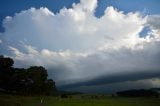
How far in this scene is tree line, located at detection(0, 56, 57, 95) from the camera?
10431cm

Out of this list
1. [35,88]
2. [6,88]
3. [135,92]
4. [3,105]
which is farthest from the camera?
[135,92]

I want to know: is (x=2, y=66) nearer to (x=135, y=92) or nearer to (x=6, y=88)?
(x=6, y=88)

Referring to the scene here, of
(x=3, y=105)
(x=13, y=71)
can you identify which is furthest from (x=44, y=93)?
(x=3, y=105)

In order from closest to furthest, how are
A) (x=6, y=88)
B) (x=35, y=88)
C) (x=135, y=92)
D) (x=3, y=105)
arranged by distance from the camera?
1. (x=3, y=105)
2. (x=35, y=88)
3. (x=6, y=88)
4. (x=135, y=92)

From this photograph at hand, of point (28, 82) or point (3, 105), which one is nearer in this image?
point (3, 105)

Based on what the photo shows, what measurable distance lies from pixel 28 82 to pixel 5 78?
847 centimetres

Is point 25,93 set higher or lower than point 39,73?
lower

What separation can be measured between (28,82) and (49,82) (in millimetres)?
7713

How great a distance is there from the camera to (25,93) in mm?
107125

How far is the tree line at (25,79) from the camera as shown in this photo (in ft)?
342

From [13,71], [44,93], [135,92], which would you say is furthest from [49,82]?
[135,92]

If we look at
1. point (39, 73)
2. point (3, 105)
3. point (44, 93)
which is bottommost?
point (3, 105)

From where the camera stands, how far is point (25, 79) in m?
106

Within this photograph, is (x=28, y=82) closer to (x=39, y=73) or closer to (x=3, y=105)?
(x=39, y=73)
